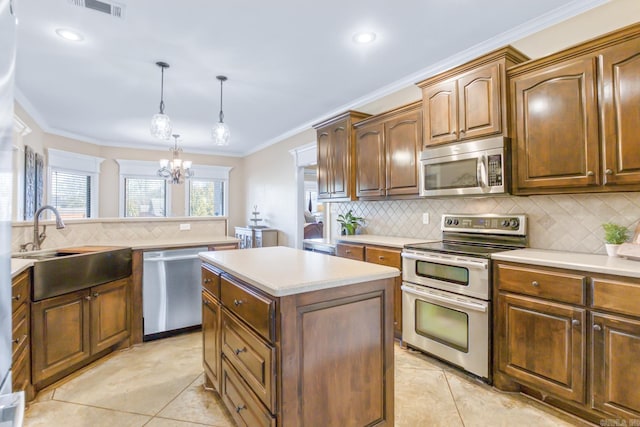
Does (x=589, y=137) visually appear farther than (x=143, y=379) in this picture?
No

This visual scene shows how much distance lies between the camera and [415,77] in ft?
11.2

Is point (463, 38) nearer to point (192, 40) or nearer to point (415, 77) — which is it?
point (415, 77)

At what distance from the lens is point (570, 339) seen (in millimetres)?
1862

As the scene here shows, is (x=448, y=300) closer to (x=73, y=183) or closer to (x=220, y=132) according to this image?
(x=220, y=132)

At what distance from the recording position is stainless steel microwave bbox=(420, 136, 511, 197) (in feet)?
7.89

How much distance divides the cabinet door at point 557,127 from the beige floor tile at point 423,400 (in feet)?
5.22

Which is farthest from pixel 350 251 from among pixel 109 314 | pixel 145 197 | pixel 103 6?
pixel 145 197

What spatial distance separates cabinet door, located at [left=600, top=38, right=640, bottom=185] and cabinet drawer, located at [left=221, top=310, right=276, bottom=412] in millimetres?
2242

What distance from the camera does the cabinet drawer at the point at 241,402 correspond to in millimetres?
1425

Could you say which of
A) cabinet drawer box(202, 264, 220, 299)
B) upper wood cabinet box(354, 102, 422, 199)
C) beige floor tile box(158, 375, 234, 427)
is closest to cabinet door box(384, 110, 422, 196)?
upper wood cabinet box(354, 102, 422, 199)

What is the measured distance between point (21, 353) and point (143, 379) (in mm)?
781

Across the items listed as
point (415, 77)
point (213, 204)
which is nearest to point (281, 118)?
point (415, 77)

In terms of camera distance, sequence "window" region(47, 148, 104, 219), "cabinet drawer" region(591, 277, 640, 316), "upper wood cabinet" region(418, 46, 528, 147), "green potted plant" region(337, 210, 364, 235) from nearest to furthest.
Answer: "cabinet drawer" region(591, 277, 640, 316) < "upper wood cabinet" region(418, 46, 528, 147) < "green potted plant" region(337, 210, 364, 235) < "window" region(47, 148, 104, 219)

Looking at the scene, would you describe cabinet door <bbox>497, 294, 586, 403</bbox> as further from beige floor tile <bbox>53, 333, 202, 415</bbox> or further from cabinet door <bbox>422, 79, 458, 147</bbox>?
beige floor tile <bbox>53, 333, 202, 415</bbox>
